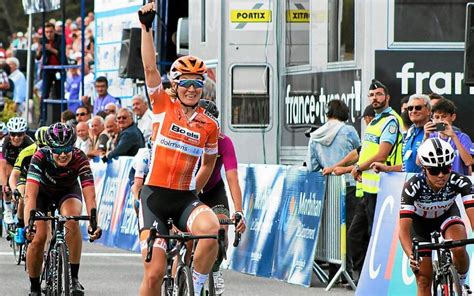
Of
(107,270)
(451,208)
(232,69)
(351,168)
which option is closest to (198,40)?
(232,69)

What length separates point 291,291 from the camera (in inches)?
602

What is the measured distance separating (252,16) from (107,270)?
13.1 feet

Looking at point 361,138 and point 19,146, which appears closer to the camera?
point 361,138

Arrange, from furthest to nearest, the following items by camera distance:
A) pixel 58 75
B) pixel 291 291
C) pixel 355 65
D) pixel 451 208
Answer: pixel 58 75 < pixel 355 65 < pixel 291 291 < pixel 451 208

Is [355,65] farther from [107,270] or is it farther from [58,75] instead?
[58,75]

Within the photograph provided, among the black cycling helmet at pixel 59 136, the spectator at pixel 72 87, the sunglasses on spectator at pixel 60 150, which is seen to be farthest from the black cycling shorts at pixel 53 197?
the spectator at pixel 72 87

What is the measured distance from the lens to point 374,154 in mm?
14891

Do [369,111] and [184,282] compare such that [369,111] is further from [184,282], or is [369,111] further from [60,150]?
[184,282]

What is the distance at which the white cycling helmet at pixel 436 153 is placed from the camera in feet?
35.6

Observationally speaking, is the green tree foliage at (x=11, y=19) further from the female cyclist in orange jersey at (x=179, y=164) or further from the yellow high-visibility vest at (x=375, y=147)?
the female cyclist in orange jersey at (x=179, y=164)

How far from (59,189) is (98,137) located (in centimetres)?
983

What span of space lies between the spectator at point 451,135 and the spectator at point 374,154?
1.13 m

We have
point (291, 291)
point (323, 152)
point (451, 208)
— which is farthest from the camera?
point (323, 152)

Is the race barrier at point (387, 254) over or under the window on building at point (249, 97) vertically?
under
